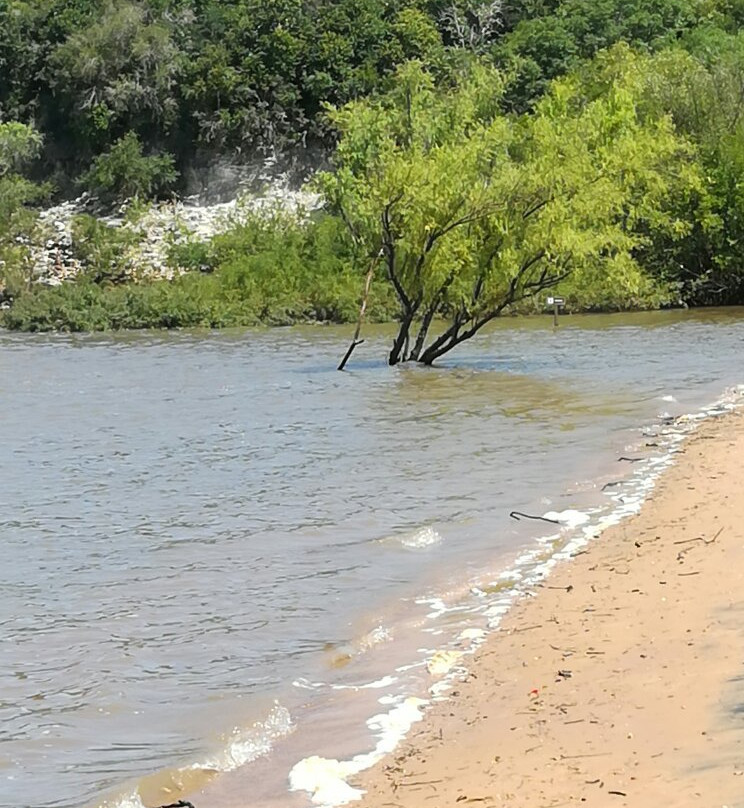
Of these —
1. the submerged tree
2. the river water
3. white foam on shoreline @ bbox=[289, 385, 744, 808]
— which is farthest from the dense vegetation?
white foam on shoreline @ bbox=[289, 385, 744, 808]

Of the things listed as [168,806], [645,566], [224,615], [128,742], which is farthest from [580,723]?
[224,615]

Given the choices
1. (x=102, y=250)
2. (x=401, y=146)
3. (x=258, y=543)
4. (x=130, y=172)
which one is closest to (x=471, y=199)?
(x=401, y=146)

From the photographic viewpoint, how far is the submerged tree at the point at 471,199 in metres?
26.0

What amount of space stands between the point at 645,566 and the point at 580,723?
3.23m

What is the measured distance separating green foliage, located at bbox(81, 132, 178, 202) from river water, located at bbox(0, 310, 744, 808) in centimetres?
3794

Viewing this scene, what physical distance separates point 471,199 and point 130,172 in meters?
41.1

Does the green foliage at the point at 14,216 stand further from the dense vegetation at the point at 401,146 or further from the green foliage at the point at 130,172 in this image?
the green foliage at the point at 130,172

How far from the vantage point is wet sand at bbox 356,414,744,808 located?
516cm

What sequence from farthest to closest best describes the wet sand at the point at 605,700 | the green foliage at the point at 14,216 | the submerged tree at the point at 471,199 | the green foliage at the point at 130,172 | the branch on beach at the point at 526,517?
the green foliage at the point at 130,172 < the green foliage at the point at 14,216 < the submerged tree at the point at 471,199 < the branch on beach at the point at 526,517 < the wet sand at the point at 605,700

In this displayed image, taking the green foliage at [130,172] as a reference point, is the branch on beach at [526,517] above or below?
below

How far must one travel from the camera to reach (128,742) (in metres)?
6.76

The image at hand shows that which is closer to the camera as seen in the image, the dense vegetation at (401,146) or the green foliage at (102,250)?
the dense vegetation at (401,146)

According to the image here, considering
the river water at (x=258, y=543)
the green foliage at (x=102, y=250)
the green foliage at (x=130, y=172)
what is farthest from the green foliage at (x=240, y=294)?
the river water at (x=258, y=543)

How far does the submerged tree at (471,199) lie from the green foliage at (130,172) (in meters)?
37.6
